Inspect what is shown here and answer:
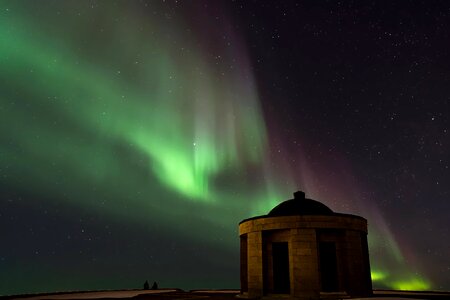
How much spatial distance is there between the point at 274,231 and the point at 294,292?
417 centimetres

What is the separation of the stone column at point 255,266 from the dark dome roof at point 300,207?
7.63ft

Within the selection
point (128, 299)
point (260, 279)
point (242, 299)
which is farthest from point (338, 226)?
point (128, 299)

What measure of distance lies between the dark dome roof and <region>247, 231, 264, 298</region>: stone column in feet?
7.63

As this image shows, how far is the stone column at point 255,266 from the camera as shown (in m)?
26.8

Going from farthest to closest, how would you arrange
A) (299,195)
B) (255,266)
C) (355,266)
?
(299,195) < (255,266) < (355,266)

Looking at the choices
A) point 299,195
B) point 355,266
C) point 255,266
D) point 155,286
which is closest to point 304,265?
point 255,266

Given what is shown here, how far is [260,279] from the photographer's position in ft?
87.8

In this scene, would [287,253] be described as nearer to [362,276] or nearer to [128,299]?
A: [362,276]

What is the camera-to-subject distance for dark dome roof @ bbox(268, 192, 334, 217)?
28.1 meters

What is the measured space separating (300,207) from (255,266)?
5.47 metres

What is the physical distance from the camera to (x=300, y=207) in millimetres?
28906

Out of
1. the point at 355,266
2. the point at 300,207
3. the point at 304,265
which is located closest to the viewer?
the point at 304,265

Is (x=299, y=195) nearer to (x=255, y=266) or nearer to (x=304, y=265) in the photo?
(x=304, y=265)

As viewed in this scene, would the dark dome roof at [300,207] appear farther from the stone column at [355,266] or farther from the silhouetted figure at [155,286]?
the silhouetted figure at [155,286]
